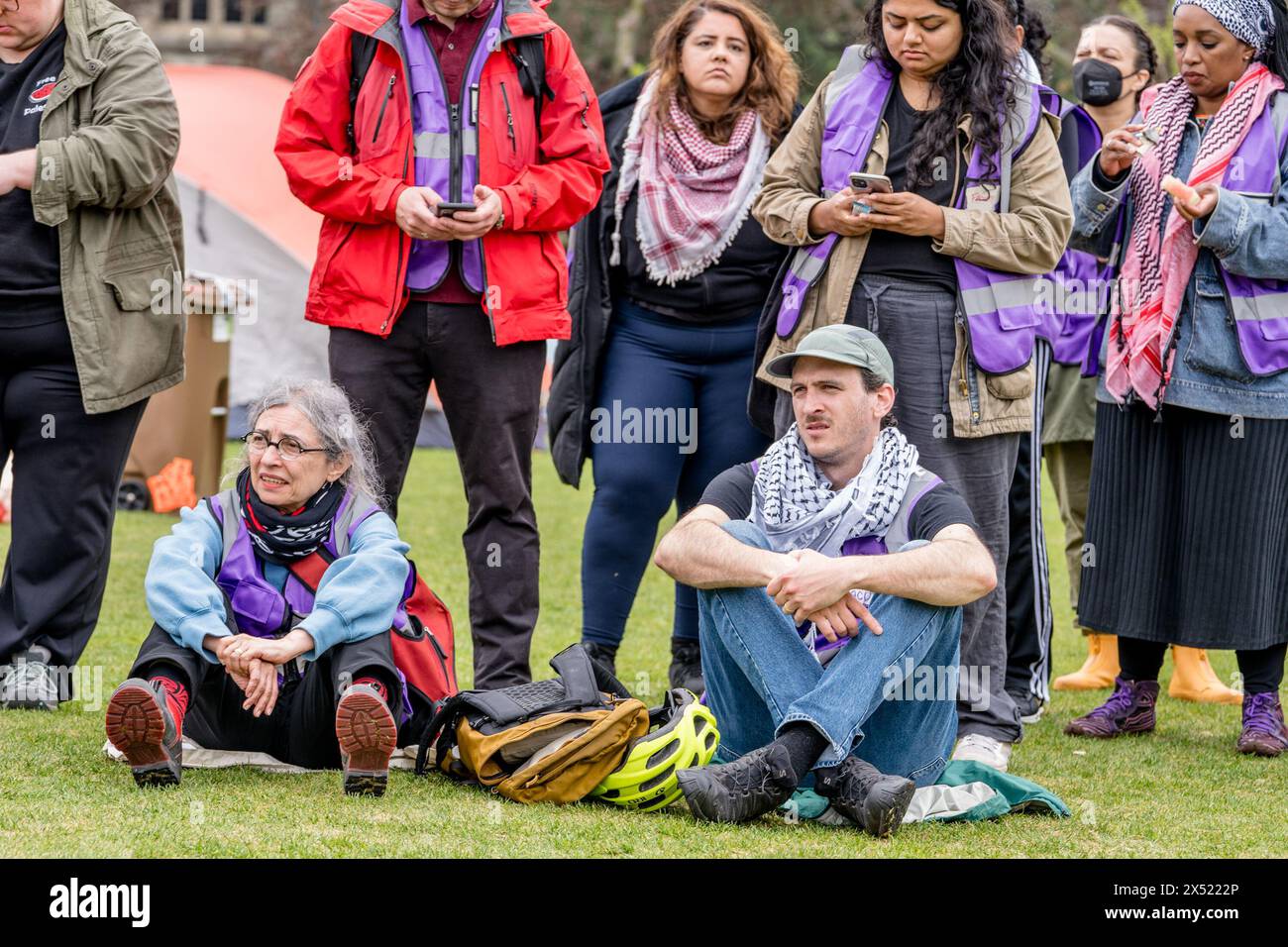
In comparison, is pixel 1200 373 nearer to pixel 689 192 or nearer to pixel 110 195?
pixel 689 192

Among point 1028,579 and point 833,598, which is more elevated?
point 833,598

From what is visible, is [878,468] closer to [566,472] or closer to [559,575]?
[566,472]

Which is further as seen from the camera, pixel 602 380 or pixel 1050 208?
pixel 602 380

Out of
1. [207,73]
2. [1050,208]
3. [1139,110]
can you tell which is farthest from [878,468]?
[207,73]

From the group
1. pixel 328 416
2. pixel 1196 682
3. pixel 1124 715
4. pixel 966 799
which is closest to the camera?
pixel 966 799

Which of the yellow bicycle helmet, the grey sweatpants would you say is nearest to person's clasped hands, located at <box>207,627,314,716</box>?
the yellow bicycle helmet

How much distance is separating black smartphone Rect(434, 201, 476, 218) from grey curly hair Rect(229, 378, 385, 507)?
1.93 feet

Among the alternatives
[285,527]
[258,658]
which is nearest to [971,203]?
[285,527]

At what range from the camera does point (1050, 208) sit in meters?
5.01

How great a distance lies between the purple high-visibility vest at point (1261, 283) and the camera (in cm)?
525

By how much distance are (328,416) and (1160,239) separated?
8.45 feet

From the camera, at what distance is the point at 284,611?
4.57m

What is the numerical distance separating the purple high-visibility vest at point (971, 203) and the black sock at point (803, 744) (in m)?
1.34

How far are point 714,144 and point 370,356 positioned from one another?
1.39 meters
